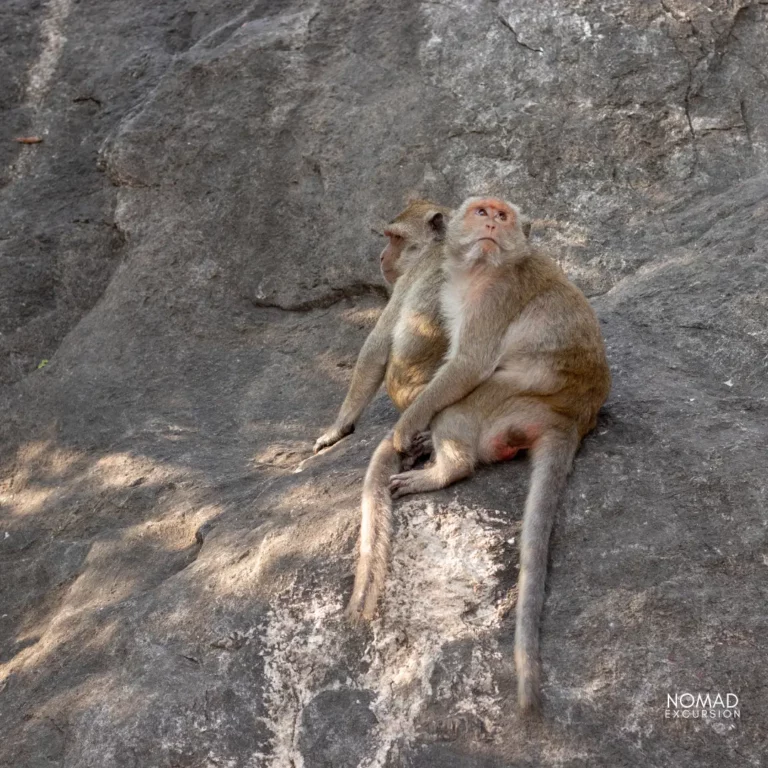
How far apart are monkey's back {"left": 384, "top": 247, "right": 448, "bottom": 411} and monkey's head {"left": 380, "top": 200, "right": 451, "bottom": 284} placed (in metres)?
0.48

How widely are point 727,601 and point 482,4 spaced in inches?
195

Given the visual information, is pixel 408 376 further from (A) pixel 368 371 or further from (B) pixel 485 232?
(B) pixel 485 232

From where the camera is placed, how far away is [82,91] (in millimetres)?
7805

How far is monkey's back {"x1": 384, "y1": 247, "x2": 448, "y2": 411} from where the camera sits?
4.69 metres

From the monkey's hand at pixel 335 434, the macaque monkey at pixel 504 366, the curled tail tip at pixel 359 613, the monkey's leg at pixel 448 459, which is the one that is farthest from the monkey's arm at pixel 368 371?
the curled tail tip at pixel 359 613

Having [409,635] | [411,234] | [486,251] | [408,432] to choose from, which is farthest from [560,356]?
[411,234]

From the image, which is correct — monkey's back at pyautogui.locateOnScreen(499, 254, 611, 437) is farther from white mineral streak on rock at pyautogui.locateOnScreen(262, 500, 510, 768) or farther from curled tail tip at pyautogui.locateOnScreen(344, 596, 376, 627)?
curled tail tip at pyautogui.locateOnScreen(344, 596, 376, 627)

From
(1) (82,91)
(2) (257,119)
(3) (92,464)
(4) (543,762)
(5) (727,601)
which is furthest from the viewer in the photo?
(1) (82,91)

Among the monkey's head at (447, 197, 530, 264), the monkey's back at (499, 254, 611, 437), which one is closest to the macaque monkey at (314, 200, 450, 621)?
the monkey's head at (447, 197, 530, 264)

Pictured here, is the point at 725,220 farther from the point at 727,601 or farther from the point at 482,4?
the point at 727,601

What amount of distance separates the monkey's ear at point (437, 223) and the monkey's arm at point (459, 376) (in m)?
1.06

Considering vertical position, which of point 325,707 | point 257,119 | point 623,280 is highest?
point 257,119

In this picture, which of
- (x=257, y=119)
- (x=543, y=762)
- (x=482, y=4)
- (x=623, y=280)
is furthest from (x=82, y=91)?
(x=543, y=762)

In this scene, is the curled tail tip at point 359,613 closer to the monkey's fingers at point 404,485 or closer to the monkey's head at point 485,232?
the monkey's fingers at point 404,485
